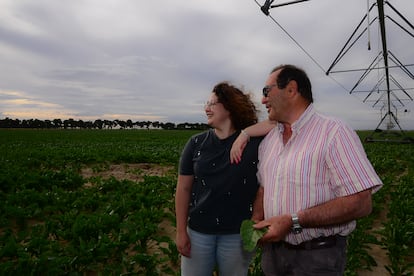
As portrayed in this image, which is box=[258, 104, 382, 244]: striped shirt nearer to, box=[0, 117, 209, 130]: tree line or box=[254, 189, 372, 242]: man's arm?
box=[254, 189, 372, 242]: man's arm

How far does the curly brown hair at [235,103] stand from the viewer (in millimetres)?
2787

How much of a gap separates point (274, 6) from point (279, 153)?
21.8 feet

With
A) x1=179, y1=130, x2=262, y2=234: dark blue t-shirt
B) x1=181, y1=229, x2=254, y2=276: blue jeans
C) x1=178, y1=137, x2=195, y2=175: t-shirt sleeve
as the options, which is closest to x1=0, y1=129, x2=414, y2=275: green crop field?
x1=181, y1=229, x2=254, y2=276: blue jeans

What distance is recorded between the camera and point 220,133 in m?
2.87

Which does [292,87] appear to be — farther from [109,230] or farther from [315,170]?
[109,230]

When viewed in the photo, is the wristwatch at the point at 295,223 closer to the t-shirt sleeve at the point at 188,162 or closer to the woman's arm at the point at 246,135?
the woman's arm at the point at 246,135

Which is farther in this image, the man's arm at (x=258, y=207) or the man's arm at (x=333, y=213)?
the man's arm at (x=258, y=207)

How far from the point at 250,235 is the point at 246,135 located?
0.82m

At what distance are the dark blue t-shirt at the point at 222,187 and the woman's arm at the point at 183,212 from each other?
3.3 inches

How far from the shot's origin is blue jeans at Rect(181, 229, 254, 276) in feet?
9.00

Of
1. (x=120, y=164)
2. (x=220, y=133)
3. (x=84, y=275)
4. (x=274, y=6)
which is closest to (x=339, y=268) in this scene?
(x=220, y=133)

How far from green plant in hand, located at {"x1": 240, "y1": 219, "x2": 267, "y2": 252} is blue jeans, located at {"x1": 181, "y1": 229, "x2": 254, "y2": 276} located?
53 cm

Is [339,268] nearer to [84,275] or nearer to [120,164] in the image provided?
[84,275]

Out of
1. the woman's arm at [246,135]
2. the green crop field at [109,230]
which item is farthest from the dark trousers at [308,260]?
the green crop field at [109,230]
